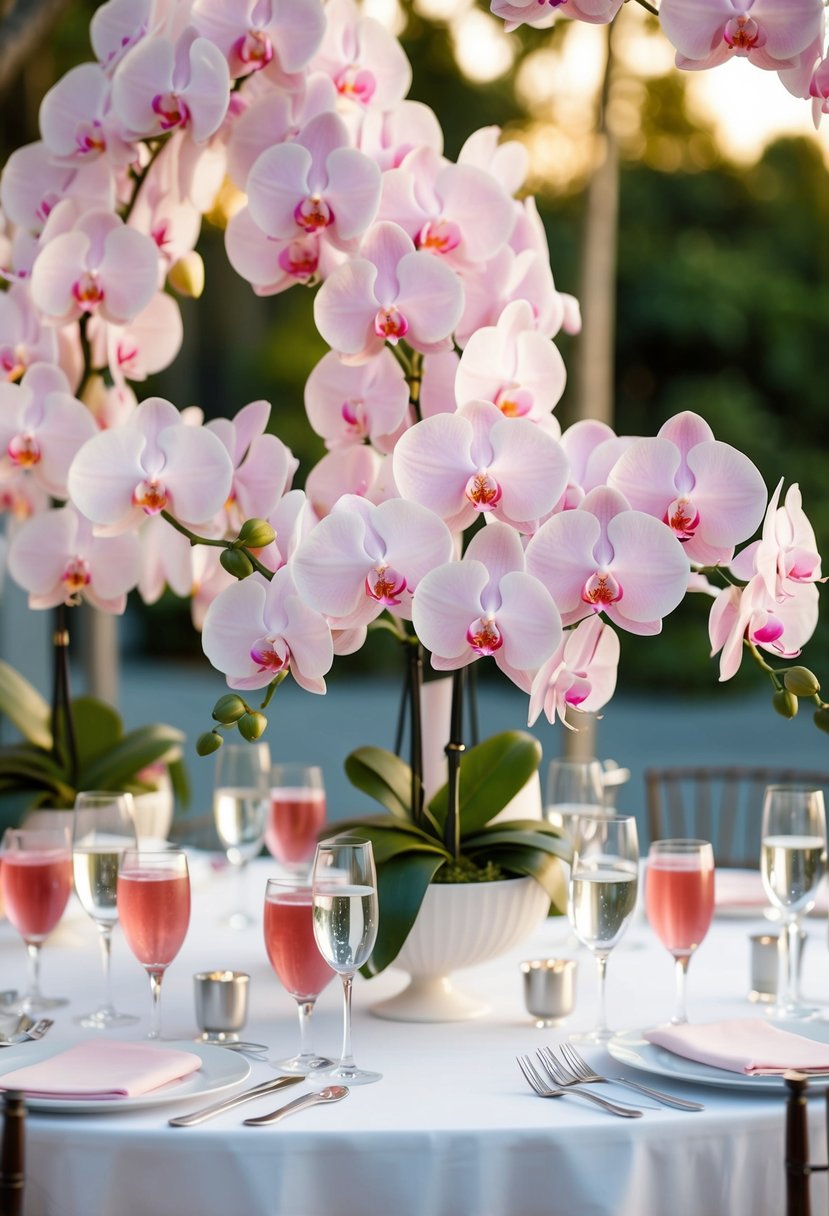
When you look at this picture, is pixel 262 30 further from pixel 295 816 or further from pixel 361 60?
pixel 295 816

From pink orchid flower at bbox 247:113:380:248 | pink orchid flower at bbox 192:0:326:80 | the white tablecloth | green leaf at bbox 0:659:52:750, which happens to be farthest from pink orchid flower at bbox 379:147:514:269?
green leaf at bbox 0:659:52:750

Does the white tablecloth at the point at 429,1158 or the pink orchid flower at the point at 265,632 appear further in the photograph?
the pink orchid flower at the point at 265,632

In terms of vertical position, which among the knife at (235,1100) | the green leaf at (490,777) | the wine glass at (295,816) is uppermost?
the green leaf at (490,777)

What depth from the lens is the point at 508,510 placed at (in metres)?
1.49

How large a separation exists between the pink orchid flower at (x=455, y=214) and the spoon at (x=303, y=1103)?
0.88m

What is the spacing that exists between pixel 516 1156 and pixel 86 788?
3.61ft

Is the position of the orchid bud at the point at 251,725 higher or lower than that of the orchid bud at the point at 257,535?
lower

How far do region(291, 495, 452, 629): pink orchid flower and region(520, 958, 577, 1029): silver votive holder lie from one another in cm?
46

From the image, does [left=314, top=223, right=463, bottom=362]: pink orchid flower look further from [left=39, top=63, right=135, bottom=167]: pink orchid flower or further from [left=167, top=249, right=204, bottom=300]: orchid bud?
[left=167, top=249, right=204, bottom=300]: orchid bud

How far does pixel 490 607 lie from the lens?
1.42 meters

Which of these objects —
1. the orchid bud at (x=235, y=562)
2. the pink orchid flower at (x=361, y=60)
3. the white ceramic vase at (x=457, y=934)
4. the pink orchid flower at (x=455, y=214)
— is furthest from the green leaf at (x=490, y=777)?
the pink orchid flower at (x=361, y=60)

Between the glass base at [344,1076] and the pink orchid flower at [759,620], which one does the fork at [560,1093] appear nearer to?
the glass base at [344,1076]

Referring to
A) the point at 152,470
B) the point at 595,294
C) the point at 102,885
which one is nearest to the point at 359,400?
the point at 152,470

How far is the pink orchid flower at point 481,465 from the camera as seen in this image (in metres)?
1.46
